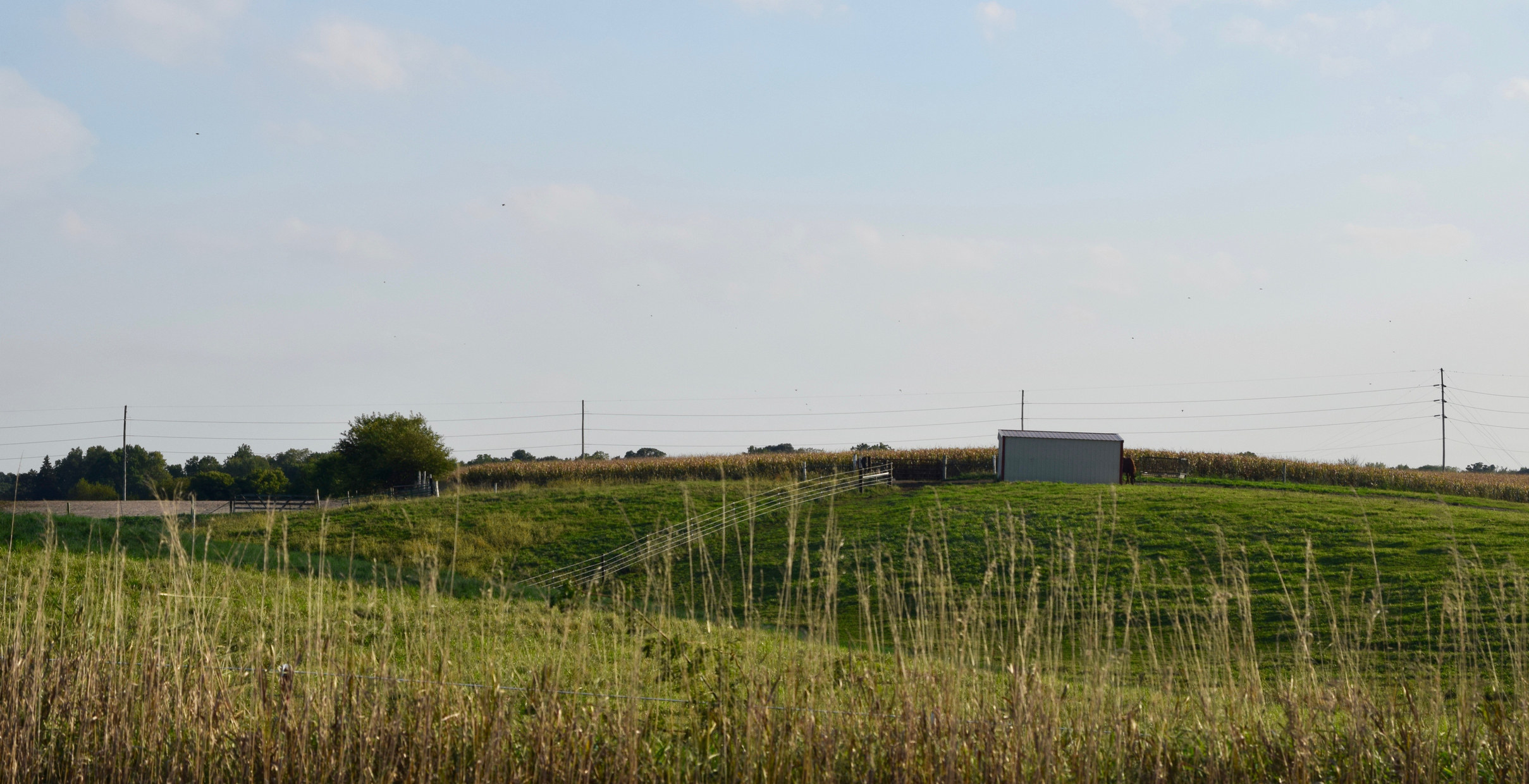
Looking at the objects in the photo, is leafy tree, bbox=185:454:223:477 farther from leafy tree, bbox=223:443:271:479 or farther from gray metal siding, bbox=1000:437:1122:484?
gray metal siding, bbox=1000:437:1122:484

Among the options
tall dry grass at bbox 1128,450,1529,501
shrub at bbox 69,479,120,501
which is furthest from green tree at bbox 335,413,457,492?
tall dry grass at bbox 1128,450,1529,501

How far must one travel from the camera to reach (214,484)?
2393 inches

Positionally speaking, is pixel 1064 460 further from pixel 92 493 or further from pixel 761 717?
pixel 92 493

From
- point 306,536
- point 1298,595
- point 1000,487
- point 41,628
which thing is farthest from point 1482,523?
point 306,536

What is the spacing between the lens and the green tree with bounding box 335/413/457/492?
146 ft

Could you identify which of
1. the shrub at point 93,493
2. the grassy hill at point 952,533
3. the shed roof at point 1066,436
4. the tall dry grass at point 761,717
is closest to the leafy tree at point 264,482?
the shrub at point 93,493

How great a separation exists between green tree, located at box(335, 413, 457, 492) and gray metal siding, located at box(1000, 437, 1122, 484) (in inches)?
945

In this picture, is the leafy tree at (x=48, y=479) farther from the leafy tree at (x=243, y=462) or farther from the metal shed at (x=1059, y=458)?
the metal shed at (x=1059, y=458)

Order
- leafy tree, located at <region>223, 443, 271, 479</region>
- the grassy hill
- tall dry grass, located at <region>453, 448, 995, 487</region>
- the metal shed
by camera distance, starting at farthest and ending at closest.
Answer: leafy tree, located at <region>223, 443, 271, 479</region>, tall dry grass, located at <region>453, 448, 995, 487</region>, the metal shed, the grassy hill

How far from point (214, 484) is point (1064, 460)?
49.0 m

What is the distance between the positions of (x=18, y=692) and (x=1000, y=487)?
27792 millimetres

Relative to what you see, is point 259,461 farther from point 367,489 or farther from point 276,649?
point 276,649

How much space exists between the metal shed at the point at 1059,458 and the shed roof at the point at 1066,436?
22mm

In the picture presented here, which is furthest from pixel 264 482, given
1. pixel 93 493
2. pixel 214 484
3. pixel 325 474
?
pixel 325 474
